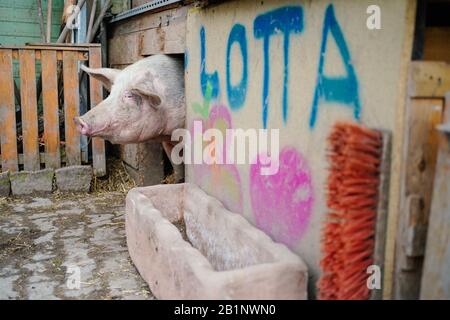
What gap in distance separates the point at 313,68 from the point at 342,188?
725 millimetres

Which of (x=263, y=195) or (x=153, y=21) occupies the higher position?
(x=153, y=21)

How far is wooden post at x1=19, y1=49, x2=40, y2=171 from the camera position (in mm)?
5660

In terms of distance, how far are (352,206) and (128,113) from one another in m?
2.72

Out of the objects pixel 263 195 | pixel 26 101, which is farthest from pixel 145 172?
pixel 263 195

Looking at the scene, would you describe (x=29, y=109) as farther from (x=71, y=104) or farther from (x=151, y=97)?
(x=151, y=97)

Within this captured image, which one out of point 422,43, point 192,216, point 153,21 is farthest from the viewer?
point 153,21

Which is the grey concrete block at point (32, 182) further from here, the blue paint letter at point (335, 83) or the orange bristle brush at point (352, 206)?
the orange bristle brush at point (352, 206)

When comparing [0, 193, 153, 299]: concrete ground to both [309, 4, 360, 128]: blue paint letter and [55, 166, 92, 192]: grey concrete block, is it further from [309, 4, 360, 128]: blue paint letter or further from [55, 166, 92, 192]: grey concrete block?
[309, 4, 360, 128]: blue paint letter

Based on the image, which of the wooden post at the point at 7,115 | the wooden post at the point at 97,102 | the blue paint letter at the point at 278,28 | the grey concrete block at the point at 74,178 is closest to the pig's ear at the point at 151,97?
the blue paint letter at the point at 278,28

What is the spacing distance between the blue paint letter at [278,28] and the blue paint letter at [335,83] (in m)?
0.24

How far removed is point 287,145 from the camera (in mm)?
2652

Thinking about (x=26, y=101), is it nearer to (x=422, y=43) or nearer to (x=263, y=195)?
(x=263, y=195)

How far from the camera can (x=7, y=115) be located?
18.7 ft

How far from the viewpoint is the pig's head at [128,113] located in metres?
4.19
